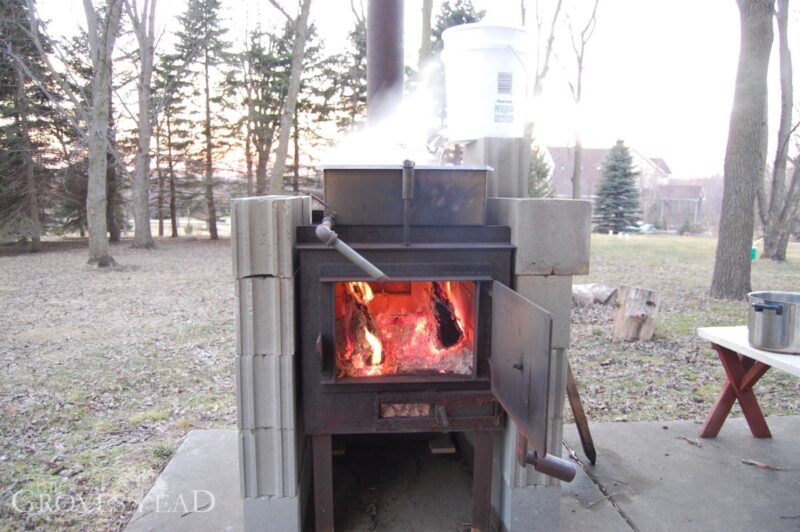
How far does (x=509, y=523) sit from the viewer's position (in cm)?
204

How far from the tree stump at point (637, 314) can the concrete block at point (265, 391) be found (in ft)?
13.4

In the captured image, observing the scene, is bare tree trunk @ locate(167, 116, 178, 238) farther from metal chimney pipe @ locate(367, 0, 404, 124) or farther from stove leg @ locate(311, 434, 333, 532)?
stove leg @ locate(311, 434, 333, 532)

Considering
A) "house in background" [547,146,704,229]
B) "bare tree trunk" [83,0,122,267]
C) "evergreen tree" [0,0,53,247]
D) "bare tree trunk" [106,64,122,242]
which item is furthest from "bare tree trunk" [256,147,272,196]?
"house in background" [547,146,704,229]

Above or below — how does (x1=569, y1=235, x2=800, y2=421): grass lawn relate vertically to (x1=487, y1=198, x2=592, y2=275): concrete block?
below

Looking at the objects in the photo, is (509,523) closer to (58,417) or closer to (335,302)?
(335,302)

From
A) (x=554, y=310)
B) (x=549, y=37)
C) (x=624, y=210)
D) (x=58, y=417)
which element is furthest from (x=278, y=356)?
(x=624, y=210)

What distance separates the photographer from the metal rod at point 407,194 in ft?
6.00

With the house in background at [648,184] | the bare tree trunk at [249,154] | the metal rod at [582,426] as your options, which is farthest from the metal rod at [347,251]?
the house in background at [648,184]

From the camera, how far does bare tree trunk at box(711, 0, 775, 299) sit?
667cm

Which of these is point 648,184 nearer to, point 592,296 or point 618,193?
point 618,193

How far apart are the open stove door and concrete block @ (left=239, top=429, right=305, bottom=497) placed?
77 centimetres

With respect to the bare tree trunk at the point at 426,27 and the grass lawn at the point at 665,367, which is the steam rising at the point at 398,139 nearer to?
the grass lawn at the point at 665,367

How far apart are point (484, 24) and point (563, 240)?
103 centimetres

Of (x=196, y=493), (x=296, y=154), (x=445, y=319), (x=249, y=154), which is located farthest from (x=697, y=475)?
(x=249, y=154)
